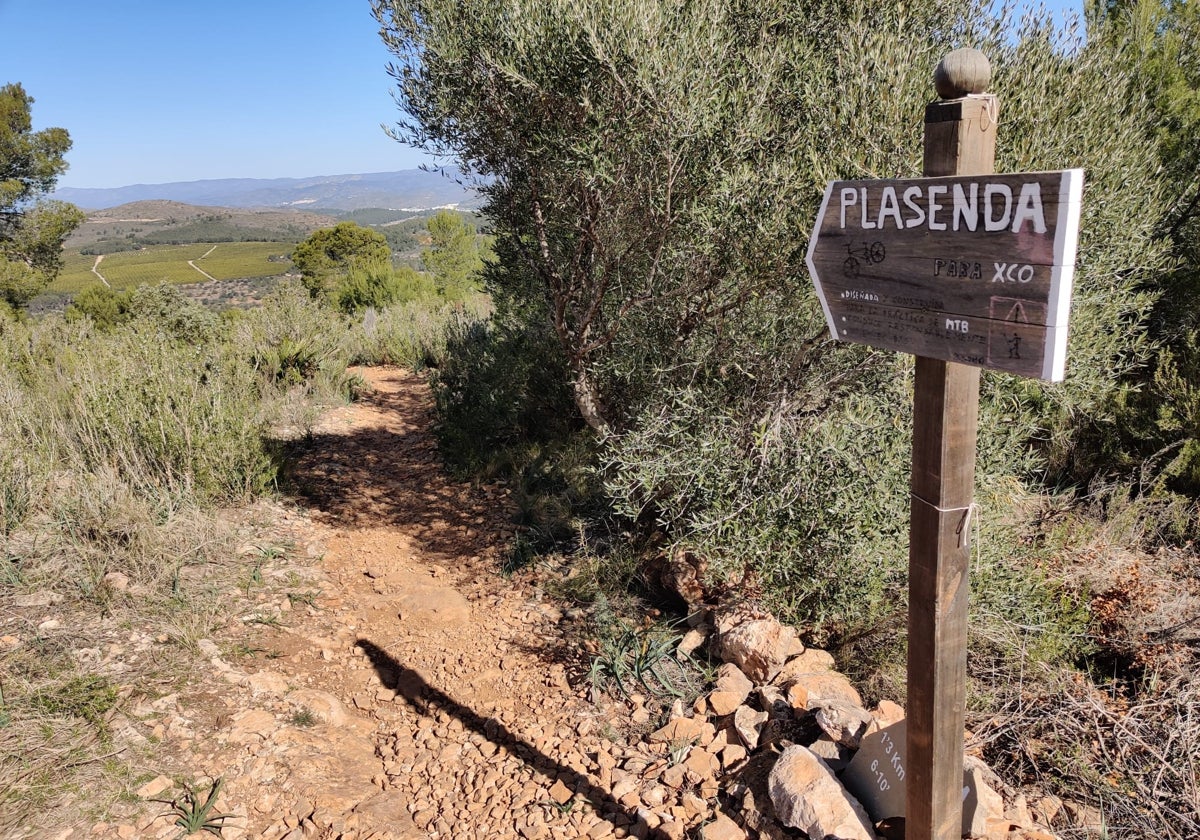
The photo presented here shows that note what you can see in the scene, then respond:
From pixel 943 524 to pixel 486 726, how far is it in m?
2.97

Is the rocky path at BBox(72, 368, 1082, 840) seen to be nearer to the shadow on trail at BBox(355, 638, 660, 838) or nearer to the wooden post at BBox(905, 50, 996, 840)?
the shadow on trail at BBox(355, 638, 660, 838)

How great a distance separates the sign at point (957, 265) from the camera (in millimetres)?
1489

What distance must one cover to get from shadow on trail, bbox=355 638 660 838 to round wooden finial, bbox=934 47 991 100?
3.01 metres

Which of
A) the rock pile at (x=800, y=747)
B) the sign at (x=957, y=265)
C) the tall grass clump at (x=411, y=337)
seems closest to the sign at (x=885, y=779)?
the rock pile at (x=800, y=747)

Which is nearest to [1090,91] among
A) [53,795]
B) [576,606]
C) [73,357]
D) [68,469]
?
[576,606]

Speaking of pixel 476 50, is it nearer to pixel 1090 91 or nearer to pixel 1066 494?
pixel 1090 91

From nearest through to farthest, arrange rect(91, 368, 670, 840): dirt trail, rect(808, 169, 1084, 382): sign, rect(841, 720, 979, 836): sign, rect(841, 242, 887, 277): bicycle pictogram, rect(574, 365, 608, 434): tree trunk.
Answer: rect(808, 169, 1084, 382): sign < rect(841, 242, 887, 277): bicycle pictogram < rect(841, 720, 979, 836): sign < rect(91, 368, 670, 840): dirt trail < rect(574, 365, 608, 434): tree trunk

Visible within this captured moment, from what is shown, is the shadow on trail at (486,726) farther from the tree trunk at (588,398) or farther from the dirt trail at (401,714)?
the tree trunk at (588,398)

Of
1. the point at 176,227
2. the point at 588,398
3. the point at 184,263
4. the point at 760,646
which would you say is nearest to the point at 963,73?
the point at 760,646

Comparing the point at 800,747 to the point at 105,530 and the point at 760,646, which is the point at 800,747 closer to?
the point at 760,646

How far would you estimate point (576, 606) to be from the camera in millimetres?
5047

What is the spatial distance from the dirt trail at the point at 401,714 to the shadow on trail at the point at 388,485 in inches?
7.1

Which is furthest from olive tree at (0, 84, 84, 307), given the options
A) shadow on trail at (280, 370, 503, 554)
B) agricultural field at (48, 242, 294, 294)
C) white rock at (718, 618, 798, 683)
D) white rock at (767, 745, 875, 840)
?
agricultural field at (48, 242, 294, 294)

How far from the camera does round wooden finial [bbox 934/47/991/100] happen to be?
1730 mm
